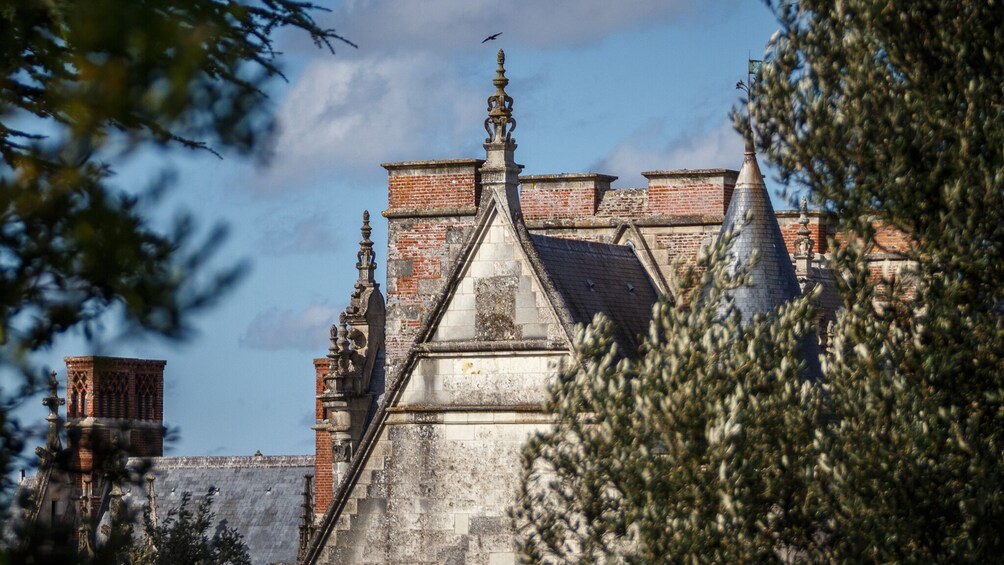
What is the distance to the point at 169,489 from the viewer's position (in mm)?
53750

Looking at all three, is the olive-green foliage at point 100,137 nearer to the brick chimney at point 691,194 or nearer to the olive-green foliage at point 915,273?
the olive-green foliage at point 915,273

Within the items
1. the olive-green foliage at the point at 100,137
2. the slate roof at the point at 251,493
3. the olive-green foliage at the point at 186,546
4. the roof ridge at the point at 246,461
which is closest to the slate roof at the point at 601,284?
the olive-green foliage at the point at 100,137

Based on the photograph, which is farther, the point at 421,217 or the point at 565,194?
the point at 421,217

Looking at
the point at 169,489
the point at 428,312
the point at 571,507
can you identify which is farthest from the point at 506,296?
the point at 169,489

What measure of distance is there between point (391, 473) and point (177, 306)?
13.0 metres

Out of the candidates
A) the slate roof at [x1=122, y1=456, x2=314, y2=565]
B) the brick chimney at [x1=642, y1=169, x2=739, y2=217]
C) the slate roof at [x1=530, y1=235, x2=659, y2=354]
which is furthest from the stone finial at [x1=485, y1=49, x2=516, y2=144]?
the slate roof at [x1=122, y1=456, x2=314, y2=565]

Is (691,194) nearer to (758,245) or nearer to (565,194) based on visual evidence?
(565,194)

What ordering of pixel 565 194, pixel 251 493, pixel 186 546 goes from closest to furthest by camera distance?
1. pixel 565 194
2. pixel 186 546
3. pixel 251 493

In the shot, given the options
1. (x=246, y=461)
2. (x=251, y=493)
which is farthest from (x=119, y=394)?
(x=251, y=493)

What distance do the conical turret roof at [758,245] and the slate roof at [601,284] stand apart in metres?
1.41

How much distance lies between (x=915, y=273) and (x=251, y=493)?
39.3m

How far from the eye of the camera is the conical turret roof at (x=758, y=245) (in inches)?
762

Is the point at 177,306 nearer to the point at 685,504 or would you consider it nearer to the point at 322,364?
the point at 685,504

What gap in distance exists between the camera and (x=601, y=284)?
21641 millimetres
